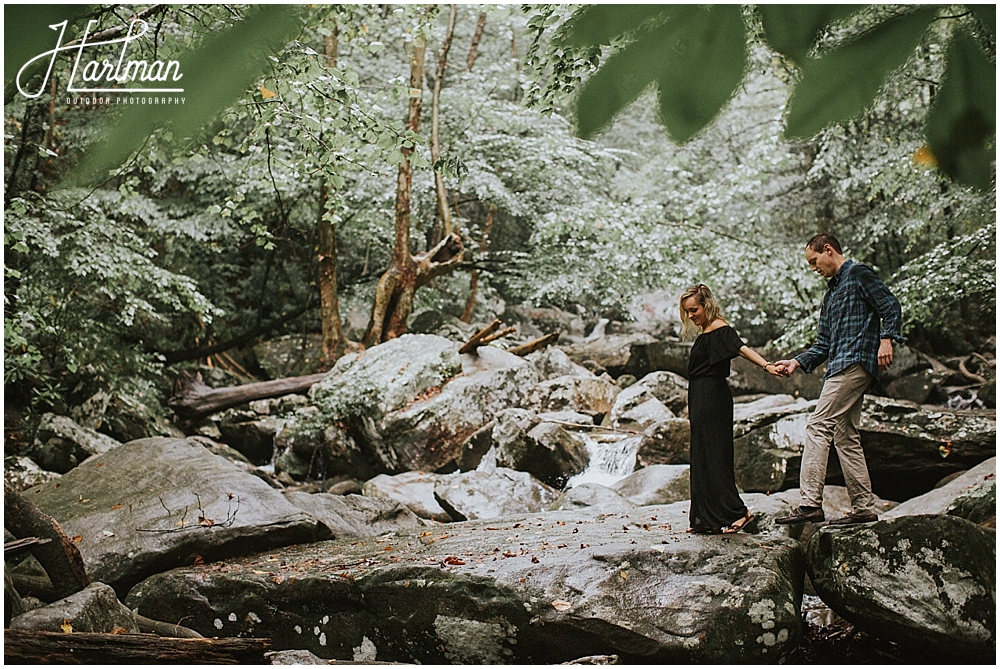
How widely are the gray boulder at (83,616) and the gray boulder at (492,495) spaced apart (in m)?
2.96

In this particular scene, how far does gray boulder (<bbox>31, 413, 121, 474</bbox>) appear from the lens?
6.35 meters

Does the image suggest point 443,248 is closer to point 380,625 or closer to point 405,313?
point 405,313

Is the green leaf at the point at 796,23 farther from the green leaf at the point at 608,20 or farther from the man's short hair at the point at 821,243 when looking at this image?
the man's short hair at the point at 821,243

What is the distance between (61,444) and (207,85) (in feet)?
23.7

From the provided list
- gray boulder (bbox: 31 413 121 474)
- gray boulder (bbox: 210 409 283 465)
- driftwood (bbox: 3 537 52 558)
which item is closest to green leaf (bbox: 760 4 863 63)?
driftwood (bbox: 3 537 52 558)

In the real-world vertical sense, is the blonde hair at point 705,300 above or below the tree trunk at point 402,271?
below

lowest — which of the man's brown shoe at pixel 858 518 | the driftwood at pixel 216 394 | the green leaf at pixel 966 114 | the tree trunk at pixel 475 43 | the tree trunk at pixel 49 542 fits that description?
the man's brown shoe at pixel 858 518

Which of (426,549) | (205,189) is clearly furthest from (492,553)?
(205,189)

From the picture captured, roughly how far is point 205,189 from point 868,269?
8.14m

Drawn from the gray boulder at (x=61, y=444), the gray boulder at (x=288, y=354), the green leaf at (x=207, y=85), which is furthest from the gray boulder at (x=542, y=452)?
the green leaf at (x=207, y=85)

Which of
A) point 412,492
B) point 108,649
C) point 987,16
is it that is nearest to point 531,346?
point 412,492

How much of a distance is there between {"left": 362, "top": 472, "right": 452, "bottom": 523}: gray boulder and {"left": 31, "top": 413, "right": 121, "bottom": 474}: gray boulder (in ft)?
7.97

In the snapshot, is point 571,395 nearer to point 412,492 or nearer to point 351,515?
point 412,492

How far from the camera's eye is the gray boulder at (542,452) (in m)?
6.89
